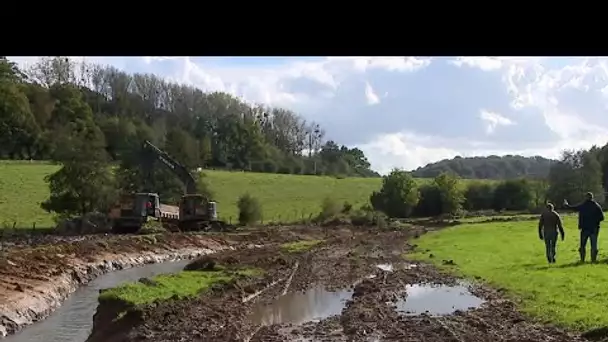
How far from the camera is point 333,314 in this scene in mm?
19219

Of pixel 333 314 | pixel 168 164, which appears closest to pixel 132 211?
pixel 168 164

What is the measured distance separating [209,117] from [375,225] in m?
42.1

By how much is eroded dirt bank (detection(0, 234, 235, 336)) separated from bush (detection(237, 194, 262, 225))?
1470 centimetres

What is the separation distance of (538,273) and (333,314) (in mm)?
5971

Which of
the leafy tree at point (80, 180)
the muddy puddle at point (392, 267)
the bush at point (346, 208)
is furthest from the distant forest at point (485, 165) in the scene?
the muddy puddle at point (392, 267)

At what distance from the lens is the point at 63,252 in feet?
107

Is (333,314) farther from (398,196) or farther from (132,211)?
(398,196)

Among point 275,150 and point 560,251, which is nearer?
point 560,251

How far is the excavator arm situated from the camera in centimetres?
5528

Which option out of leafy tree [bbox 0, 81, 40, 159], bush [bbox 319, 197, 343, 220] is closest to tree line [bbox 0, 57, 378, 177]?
leafy tree [bbox 0, 81, 40, 159]

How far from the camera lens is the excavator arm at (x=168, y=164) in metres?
55.3
